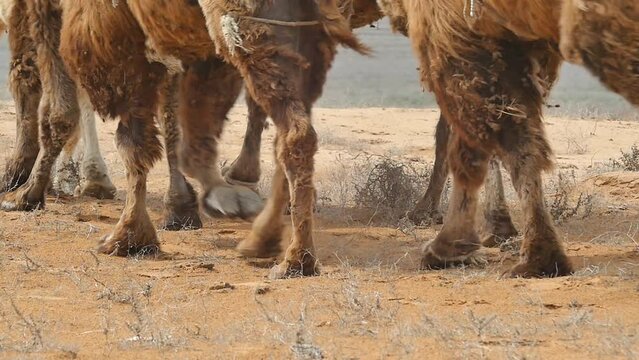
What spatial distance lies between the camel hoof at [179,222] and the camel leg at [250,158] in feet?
2.20

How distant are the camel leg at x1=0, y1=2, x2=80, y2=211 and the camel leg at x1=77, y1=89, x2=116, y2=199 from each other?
101cm

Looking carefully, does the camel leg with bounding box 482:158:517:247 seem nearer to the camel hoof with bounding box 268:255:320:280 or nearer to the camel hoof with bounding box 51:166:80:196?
the camel hoof with bounding box 268:255:320:280

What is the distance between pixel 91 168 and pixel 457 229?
177 inches

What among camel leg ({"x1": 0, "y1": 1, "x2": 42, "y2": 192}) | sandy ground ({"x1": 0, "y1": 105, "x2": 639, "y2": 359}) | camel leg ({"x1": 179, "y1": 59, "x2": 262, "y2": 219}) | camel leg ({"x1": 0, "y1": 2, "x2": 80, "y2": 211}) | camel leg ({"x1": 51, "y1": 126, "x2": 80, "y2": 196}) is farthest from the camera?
camel leg ({"x1": 51, "y1": 126, "x2": 80, "y2": 196})

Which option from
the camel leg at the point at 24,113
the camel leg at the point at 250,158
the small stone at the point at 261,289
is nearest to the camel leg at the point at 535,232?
the small stone at the point at 261,289

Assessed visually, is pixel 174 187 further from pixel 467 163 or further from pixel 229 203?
pixel 467 163

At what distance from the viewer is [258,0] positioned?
21.6 ft

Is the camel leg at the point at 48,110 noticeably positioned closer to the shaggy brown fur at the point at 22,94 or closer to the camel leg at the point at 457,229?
the shaggy brown fur at the point at 22,94

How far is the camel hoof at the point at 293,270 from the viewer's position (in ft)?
21.4

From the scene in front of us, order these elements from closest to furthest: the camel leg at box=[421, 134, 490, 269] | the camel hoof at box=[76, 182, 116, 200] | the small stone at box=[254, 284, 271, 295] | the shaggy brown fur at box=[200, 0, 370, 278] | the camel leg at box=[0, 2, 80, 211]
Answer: the small stone at box=[254, 284, 271, 295]
the shaggy brown fur at box=[200, 0, 370, 278]
the camel leg at box=[421, 134, 490, 269]
the camel leg at box=[0, 2, 80, 211]
the camel hoof at box=[76, 182, 116, 200]

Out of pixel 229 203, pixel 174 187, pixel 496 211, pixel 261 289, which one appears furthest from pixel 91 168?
pixel 261 289

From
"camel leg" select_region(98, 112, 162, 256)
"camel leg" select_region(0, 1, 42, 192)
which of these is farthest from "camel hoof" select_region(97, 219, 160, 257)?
"camel leg" select_region(0, 1, 42, 192)

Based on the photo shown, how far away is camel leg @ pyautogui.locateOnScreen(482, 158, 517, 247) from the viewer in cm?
809

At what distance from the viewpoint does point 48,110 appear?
9.34 metres
